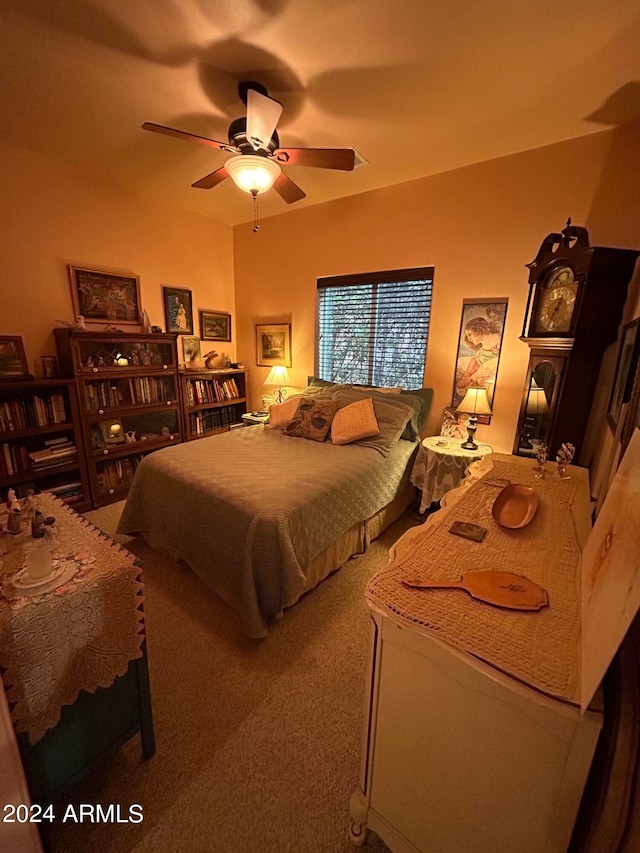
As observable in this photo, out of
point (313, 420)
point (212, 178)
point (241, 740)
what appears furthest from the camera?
point (313, 420)

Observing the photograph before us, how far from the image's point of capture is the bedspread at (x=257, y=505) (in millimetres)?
1702

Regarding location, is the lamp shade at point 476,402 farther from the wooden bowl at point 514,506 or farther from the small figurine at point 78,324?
the small figurine at point 78,324

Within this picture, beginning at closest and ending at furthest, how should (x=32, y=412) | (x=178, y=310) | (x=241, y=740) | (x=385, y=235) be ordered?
1. (x=241, y=740)
2. (x=32, y=412)
3. (x=385, y=235)
4. (x=178, y=310)

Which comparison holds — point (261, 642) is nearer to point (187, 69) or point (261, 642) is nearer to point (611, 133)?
point (187, 69)

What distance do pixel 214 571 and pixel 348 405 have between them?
62.9 inches

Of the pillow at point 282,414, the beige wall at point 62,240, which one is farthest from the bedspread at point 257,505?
the beige wall at point 62,240

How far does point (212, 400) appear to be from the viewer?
13.0 feet

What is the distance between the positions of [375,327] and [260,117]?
192cm

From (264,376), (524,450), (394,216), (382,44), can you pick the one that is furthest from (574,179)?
(264,376)

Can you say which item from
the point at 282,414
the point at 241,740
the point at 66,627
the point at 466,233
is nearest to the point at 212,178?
the point at 282,414

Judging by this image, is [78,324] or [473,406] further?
[78,324]

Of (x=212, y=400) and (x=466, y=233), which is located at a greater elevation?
(x=466, y=233)

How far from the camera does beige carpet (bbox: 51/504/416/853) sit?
1.07 meters

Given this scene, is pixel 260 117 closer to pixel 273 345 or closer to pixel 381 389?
pixel 381 389
